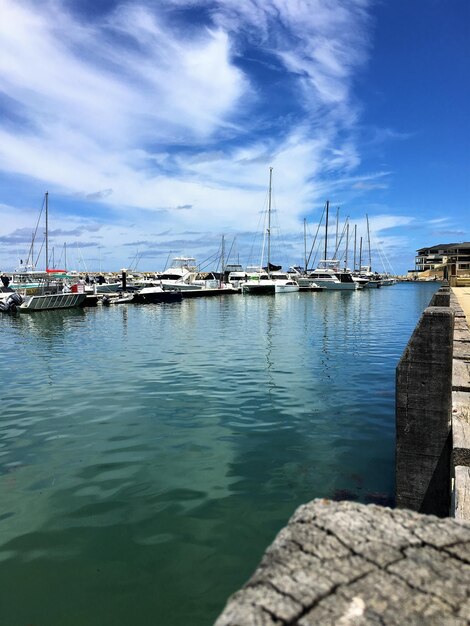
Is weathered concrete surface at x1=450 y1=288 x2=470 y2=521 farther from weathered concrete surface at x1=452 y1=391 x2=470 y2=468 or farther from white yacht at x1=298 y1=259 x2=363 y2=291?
white yacht at x1=298 y1=259 x2=363 y2=291

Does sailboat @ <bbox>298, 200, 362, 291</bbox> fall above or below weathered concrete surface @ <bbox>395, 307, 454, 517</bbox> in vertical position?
above

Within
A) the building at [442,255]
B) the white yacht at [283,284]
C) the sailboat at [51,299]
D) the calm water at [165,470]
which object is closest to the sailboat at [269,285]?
the white yacht at [283,284]

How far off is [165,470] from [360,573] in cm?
689

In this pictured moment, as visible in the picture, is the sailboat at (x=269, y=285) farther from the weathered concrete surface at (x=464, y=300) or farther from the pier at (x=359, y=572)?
the pier at (x=359, y=572)

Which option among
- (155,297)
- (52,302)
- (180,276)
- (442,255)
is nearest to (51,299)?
Result: (52,302)

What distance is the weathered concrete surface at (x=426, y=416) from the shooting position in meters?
5.36

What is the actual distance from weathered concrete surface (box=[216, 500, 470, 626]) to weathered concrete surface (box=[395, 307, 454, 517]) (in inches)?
159

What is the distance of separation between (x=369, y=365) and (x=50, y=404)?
11.1 meters

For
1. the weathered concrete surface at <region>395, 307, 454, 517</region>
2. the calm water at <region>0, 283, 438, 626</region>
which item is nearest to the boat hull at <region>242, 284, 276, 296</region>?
the calm water at <region>0, 283, 438, 626</region>

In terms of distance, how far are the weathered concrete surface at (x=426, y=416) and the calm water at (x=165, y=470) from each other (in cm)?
122

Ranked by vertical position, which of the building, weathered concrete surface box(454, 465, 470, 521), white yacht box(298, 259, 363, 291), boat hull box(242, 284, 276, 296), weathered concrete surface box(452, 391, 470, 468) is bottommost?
weathered concrete surface box(454, 465, 470, 521)

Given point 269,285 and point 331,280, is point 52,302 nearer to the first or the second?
point 269,285

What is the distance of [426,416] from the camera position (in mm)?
5441

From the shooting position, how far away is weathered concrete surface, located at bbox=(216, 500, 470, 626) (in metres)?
1.26
